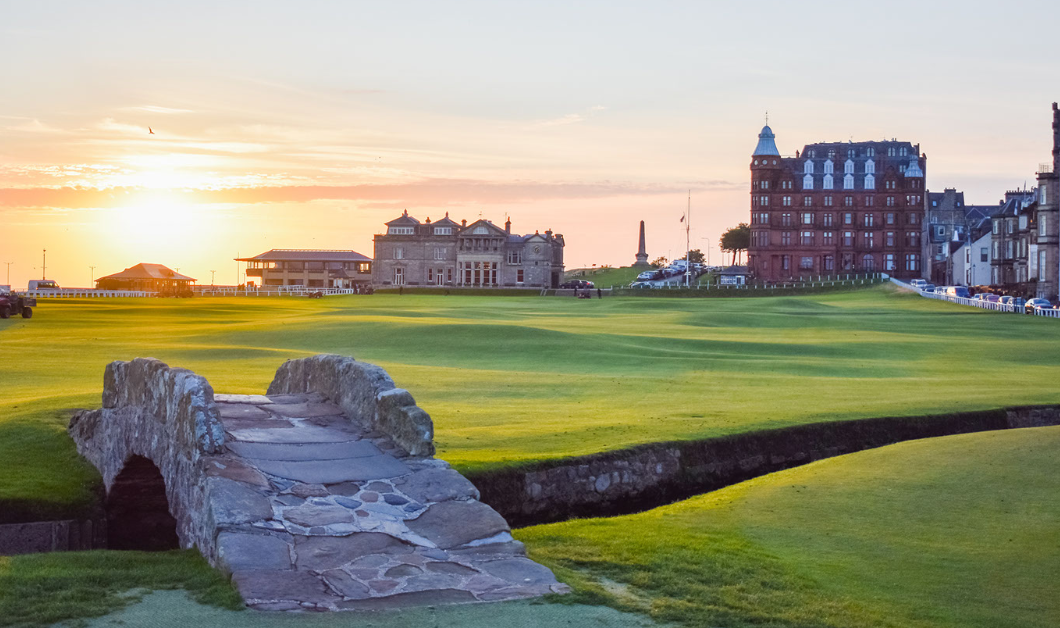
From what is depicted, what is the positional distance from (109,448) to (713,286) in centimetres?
11417

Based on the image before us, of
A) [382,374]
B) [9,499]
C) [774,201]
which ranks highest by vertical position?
[774,201]

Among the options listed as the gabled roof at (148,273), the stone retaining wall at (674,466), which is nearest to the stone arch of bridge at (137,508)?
the stone retaining wall at (674,466)

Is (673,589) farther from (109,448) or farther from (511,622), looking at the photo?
(109,448)

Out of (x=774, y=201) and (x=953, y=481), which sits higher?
(x=774, y=201)

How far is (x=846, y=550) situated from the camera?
1348 centimetres

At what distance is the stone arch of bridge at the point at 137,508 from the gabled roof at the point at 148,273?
173 meters

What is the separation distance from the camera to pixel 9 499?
54.8 feet

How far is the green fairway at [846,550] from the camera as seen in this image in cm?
1120

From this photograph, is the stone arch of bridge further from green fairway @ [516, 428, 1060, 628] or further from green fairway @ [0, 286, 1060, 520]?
green fairway @ [516, 428, 1060, 628]

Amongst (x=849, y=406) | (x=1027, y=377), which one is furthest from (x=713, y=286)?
(x=849, y=406)

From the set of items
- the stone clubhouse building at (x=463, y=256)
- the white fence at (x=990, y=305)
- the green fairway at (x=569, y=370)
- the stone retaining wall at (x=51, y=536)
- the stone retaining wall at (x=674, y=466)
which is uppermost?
the stone clubhouse building at (x=463, y=256)

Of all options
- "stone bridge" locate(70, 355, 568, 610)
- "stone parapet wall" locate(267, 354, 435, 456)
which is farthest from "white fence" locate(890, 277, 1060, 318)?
"stone bridge" locate(70, 355, 568, 610)

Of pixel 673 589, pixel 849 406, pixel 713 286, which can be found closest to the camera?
pixel 673 589

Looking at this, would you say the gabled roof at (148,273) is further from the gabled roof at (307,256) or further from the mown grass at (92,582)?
the mown grass at (92,582)
